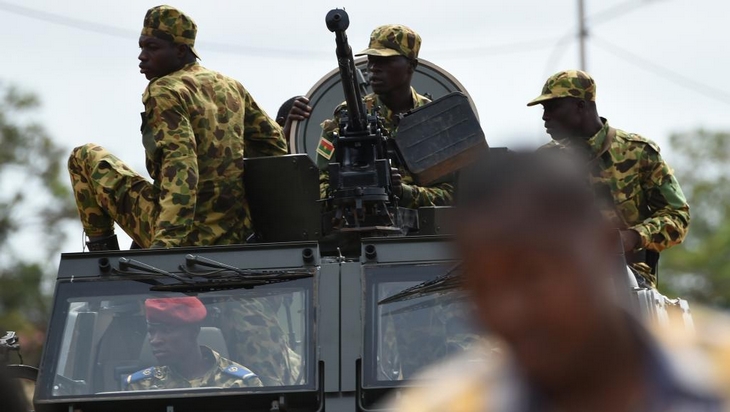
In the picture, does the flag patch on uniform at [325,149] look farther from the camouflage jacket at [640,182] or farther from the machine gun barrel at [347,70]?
the camouflage jacket at [640,182]

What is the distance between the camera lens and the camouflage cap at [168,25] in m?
6.09

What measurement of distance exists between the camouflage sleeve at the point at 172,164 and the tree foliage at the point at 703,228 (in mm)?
27034

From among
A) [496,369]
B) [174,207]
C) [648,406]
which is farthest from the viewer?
[174,207]

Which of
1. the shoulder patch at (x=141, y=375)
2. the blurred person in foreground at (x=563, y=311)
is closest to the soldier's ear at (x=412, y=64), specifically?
the shoulder patch at (x=141, y=375)

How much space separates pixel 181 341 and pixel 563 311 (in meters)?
3.51

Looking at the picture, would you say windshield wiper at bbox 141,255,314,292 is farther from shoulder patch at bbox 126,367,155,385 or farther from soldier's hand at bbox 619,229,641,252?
soldier's hand at bbox 619,229,641,252

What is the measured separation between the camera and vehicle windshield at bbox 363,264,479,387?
4855mm

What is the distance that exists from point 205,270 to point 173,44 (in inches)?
54.2

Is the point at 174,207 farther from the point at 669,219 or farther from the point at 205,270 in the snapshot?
the point at 669,219

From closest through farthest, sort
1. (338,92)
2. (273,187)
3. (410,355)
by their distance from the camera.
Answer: (410,355) → (273,187) → (338,92)

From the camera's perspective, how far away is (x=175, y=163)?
225 inches

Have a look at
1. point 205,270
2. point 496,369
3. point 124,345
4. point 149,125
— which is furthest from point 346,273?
point 496,369

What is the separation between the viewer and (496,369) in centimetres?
176

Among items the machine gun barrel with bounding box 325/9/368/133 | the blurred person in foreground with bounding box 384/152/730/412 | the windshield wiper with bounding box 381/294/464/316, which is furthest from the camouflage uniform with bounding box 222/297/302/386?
the blurred person in foreground with bounding box 384/152/730/412
